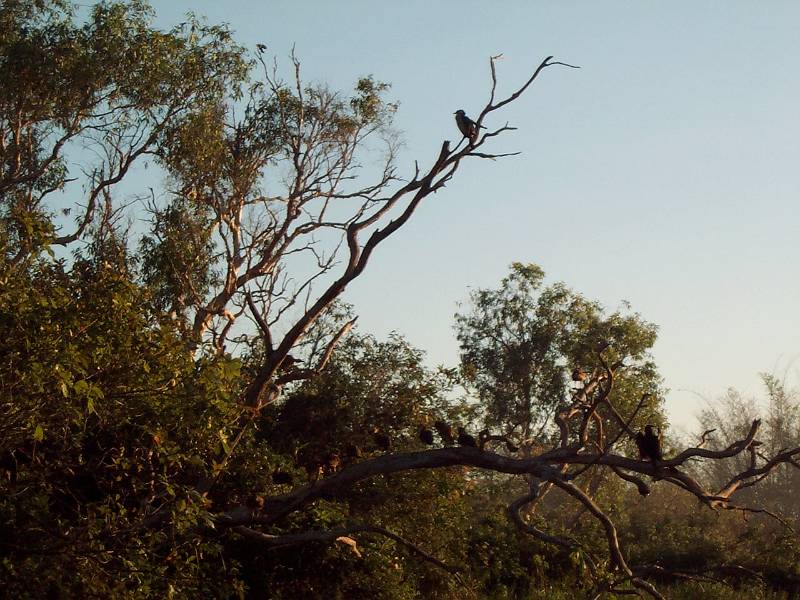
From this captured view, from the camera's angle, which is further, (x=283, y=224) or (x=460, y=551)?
(x=283, y=224)

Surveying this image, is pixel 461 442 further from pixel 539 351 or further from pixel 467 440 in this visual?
pixel 539 351

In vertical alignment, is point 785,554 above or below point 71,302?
above

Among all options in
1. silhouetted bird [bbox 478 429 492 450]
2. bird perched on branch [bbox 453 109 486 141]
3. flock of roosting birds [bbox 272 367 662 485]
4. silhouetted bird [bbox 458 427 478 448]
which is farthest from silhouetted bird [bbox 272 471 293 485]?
bird perched on branch [bbox 453 109 486 141]

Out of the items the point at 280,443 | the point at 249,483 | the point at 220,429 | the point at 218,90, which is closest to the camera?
the point at 220,429

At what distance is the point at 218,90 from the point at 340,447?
1149 cm

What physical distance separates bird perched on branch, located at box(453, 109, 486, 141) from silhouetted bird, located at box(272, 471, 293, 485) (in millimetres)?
4843

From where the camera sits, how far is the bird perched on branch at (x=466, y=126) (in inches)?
517

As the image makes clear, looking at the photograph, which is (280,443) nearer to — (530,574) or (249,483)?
(249,483)

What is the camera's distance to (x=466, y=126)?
Result: 13.1 m

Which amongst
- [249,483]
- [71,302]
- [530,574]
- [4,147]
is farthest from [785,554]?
[4,147]

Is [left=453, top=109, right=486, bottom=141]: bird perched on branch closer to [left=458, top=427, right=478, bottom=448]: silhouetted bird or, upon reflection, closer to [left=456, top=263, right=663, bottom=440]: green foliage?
[left=458, top=427, right=478, bottom=448]: silhouetted bird

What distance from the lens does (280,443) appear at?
16172 mm

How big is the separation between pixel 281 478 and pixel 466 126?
494cm

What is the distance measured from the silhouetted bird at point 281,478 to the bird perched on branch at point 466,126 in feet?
15.9
